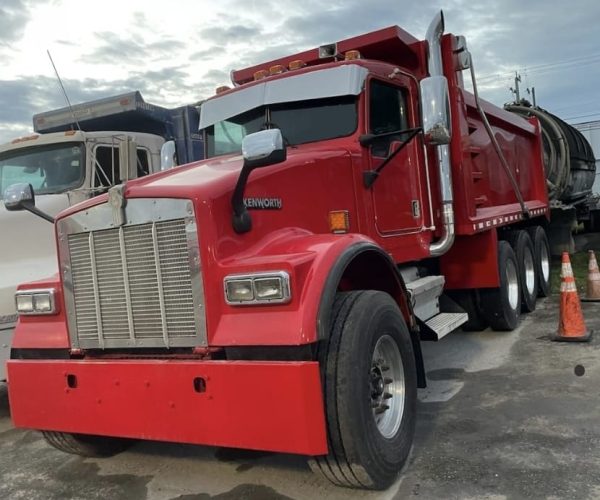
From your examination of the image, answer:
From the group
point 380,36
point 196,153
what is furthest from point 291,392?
point 196,153

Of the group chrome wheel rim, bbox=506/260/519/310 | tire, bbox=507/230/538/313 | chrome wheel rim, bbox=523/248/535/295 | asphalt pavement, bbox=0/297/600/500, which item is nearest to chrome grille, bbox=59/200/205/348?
asphalt pavement, bbox=0/297/600/500

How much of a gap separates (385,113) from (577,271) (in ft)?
24.6

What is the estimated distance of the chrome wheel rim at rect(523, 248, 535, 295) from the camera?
846cm

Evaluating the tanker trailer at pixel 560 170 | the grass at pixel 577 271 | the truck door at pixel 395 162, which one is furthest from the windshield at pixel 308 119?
the tanker trailer at pixel 560 170

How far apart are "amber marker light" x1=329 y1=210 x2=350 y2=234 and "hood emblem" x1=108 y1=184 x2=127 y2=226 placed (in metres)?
1.50

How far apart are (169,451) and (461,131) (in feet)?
13.4

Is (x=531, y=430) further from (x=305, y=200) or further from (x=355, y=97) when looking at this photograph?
(x=355, y=97)

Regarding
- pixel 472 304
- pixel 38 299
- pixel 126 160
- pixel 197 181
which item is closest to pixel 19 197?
pixel 38 299

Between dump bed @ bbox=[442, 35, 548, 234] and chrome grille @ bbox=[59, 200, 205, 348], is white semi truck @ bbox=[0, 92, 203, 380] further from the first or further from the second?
dump bed @ bbox=[442, 35, 548, 234]

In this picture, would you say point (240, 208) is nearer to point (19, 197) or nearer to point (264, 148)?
point (264, 148)

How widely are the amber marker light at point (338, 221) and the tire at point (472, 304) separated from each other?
10.6 ft

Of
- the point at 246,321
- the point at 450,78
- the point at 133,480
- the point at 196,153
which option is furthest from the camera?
the point at 196,153

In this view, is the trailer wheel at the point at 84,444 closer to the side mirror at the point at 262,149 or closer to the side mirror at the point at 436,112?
the side mirror at the point at 262,149

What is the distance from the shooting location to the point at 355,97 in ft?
16.0
